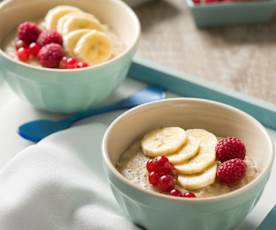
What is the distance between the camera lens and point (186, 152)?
1.04m

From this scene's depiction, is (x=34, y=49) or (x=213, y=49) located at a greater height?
(x=34, y=49)

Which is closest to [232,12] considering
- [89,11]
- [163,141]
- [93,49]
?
[89,11]

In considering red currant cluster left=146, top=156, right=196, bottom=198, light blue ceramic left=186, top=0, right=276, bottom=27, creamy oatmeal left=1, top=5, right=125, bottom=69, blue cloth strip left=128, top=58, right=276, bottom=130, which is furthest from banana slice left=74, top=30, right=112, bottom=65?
light blue ceramic left=186, top=0, right=276, bottom=27

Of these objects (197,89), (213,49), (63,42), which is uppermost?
(63,42)

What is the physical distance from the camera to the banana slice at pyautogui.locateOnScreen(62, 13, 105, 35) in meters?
1.31

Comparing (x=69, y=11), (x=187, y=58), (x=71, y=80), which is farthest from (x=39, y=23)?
(x=187, y=58)

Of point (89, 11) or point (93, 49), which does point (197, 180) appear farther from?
point (89, 11)

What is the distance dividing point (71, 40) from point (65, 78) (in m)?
0.11

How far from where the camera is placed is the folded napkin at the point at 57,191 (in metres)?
1.02

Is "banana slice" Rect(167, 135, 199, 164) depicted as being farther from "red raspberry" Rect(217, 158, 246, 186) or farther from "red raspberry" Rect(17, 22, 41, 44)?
"red raspberry" Rect(17, 22, 41, 44)

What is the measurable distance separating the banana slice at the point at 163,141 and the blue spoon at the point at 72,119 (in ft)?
0.59

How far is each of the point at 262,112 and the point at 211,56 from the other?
1.27 feet

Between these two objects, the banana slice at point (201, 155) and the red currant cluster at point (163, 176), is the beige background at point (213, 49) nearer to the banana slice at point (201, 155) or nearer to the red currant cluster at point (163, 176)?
the banana slice at point (201, 155)

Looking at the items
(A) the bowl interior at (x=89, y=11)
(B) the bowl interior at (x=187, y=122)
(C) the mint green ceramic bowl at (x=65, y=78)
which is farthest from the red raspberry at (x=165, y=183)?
(A) the bowl interior at (x=89, y=11)
